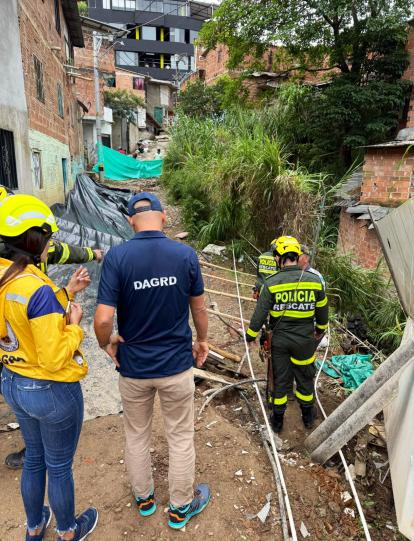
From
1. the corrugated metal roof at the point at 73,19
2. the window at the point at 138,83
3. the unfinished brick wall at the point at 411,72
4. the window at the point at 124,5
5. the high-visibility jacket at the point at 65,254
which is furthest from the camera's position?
the window at the point at 124,5

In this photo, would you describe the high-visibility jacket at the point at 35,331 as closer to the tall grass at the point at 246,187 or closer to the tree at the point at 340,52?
the tall grass at the point at 246,187

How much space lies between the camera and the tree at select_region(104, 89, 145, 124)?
26156mm

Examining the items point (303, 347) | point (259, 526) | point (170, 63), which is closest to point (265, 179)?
point (303, 347)

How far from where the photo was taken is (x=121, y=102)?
2628 centimetres

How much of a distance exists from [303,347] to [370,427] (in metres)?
0.93

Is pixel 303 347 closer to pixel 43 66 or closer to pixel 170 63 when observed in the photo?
pixel 43 66

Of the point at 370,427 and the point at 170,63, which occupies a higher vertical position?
the point at 170,63

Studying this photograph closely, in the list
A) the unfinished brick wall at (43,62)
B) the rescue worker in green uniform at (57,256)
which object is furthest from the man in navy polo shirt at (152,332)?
the unfinished brick wall at (43,62)

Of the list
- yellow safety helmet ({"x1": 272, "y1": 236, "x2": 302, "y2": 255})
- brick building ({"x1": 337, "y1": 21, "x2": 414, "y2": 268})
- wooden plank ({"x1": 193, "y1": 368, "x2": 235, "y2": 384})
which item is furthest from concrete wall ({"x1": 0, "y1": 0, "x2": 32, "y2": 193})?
brick building ({"x1": 337, "y1": 21, "x2": 414, "y2": 268})

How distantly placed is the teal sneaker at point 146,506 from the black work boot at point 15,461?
0.92 metres

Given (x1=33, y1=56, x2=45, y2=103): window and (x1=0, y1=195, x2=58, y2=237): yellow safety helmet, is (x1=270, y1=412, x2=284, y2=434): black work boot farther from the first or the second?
(x1=33, y1=56, x2=45, y2=103): window

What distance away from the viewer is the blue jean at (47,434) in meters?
1.60

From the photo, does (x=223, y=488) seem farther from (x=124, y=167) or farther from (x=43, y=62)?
(x=124, y=167)

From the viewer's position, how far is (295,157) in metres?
10.1
